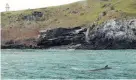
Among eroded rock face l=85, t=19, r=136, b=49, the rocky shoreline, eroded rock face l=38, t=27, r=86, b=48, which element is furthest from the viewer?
eroded rock face l=38, t=27, r=86, b=48

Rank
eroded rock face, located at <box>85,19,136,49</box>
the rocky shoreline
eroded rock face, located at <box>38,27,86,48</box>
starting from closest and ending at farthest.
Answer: eroded rock face, located at <box>85,19,136,49</box> < the rocky shoreline < eroded rock face, located at <box>38,27,86,48</box>

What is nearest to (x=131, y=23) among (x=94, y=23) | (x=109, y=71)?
(x=94, y=23)

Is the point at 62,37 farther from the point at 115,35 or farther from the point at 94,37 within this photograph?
the point at 115,35

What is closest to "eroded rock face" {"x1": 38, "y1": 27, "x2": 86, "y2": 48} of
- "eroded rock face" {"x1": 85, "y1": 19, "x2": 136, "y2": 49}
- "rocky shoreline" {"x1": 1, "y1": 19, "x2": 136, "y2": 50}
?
"rocky shoreline" {"x1": 1, "y1": 19, "x2": 136, "y2": 50}

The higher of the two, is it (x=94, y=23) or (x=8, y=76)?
(x=94, y=23)

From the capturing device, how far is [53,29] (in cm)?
19775

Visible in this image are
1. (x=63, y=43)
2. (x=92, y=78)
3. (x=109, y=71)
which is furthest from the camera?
(x=63, y=43)

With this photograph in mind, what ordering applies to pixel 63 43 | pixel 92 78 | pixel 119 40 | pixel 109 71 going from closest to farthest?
pixel 92 78 → pixel 109 71 → pixel 119 40 → pixel 63 43

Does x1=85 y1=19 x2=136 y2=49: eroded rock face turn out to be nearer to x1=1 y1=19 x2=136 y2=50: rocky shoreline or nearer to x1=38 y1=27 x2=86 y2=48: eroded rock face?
x1=1 y1=19 x2=136 y2=50: rocky shoreline

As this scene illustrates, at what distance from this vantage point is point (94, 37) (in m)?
179

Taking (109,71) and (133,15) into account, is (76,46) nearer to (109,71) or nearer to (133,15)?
(133,15)

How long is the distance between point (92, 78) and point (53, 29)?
5087 inches

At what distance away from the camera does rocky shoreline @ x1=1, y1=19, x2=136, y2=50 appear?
174 m

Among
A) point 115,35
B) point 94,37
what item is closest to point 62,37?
point 94,37
